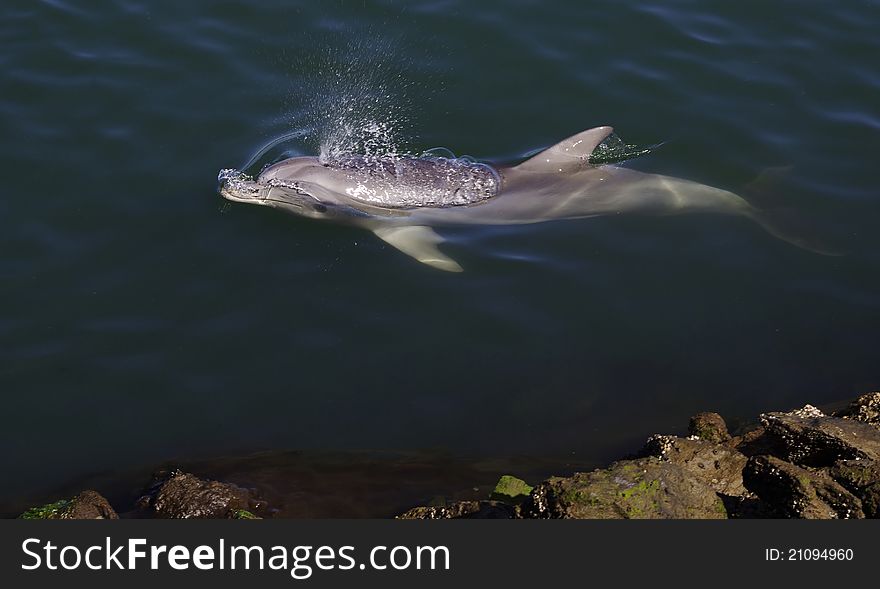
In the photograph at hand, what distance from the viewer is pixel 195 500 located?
661 centimetres

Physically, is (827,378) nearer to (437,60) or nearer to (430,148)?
(430,148)

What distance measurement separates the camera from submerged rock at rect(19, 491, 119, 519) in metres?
6.20

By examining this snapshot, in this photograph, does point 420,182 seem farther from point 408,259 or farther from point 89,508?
point 89,508

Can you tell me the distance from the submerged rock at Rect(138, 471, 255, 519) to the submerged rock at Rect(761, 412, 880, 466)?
358 centimetres

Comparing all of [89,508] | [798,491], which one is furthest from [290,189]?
[798,491]

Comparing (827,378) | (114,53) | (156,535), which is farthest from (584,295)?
(114,53)

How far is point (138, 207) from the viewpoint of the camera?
32.2ft

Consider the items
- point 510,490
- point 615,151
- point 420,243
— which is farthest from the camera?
point 615,151

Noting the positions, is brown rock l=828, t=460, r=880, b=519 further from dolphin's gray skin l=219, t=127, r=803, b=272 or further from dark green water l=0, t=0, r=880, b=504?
dolphin's gray skin l=219, t=127, r=803, b=272

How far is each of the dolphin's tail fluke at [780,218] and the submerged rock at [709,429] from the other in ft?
11.4

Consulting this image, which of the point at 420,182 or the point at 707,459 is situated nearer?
the point at 707,459

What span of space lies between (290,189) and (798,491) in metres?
6.13

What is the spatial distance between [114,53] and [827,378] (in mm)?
8876

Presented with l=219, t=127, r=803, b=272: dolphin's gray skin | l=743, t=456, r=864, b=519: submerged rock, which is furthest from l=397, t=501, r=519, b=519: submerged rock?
l=219, t=127, r=803, b=272: dolphin's gray skin
